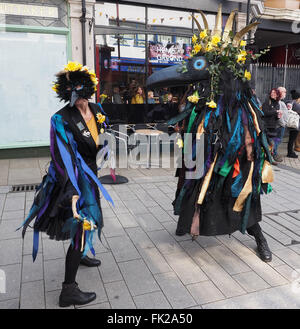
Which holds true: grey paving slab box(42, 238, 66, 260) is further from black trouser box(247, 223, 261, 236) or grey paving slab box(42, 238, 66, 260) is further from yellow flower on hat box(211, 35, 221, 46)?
yellow flower on hat box(211, 35, 221, 46)

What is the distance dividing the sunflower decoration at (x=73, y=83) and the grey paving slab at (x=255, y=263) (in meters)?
2.28

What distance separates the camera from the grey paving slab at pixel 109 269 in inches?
119

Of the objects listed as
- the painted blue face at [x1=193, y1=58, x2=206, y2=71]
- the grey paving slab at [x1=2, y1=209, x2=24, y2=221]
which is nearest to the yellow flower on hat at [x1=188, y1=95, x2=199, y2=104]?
the painted blue face at [x1=193, y1=58, x2=206, y2=71]

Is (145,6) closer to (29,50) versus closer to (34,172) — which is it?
(29,50)

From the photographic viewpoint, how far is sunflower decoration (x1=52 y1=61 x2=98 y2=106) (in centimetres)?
253

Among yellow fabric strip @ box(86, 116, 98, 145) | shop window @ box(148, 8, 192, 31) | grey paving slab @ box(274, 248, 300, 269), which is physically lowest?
grey paving slab @ box(274, 248, 300, 269)

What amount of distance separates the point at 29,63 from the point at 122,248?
588cm

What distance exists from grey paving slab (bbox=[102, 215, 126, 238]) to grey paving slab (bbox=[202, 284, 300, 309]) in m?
1.61

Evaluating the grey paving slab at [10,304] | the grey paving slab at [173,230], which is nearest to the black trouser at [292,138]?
the grey paving slab at [173,230]

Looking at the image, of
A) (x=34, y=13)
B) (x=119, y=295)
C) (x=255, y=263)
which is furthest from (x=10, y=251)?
(x=34, y=13)

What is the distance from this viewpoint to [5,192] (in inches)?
214

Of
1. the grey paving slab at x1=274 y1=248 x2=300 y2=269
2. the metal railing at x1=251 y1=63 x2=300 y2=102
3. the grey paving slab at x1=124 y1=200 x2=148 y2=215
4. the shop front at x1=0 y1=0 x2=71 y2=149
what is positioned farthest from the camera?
the metal railing at x1=251 y1=63 x2=300 y2=102

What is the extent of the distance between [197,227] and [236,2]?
→ 28.8 ft

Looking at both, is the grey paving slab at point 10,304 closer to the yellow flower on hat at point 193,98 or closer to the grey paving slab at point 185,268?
the grey paving slab at point 185,268
